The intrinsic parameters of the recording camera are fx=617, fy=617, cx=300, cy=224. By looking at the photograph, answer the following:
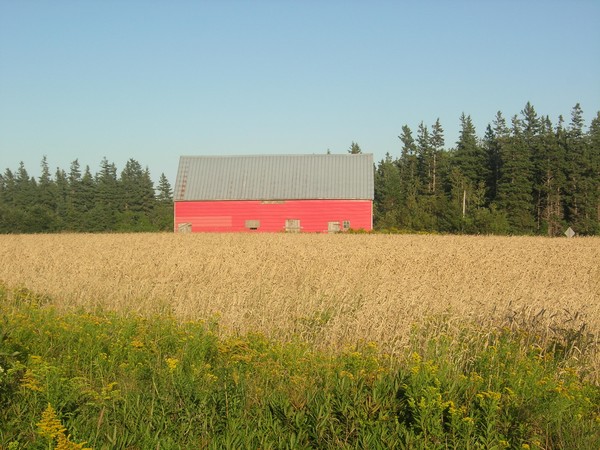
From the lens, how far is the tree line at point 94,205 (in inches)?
2304

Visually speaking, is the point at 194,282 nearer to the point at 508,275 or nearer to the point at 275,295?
the point at 275,295

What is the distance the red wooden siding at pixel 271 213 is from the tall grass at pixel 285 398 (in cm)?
3612

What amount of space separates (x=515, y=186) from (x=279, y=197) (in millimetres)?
27523

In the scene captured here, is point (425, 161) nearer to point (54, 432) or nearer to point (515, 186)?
point (515, 186)

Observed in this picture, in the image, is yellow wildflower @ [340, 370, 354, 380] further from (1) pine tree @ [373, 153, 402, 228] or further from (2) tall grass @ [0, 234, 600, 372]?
(1) pine tree @ [373, 153, 402, 228]

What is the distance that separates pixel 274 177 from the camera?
45062 millimetres

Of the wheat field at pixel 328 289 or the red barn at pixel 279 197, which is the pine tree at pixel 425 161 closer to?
the red barn at pixel 279 197

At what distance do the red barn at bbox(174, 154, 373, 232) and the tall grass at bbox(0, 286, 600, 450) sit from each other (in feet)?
119

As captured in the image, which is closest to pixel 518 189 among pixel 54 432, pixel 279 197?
pixel 279 197

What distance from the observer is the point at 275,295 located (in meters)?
9.45

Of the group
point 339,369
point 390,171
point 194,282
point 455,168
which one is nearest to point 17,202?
point 390,171

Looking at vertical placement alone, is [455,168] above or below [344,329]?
above

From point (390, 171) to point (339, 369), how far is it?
264 ft

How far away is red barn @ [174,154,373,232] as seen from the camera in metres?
43.0
